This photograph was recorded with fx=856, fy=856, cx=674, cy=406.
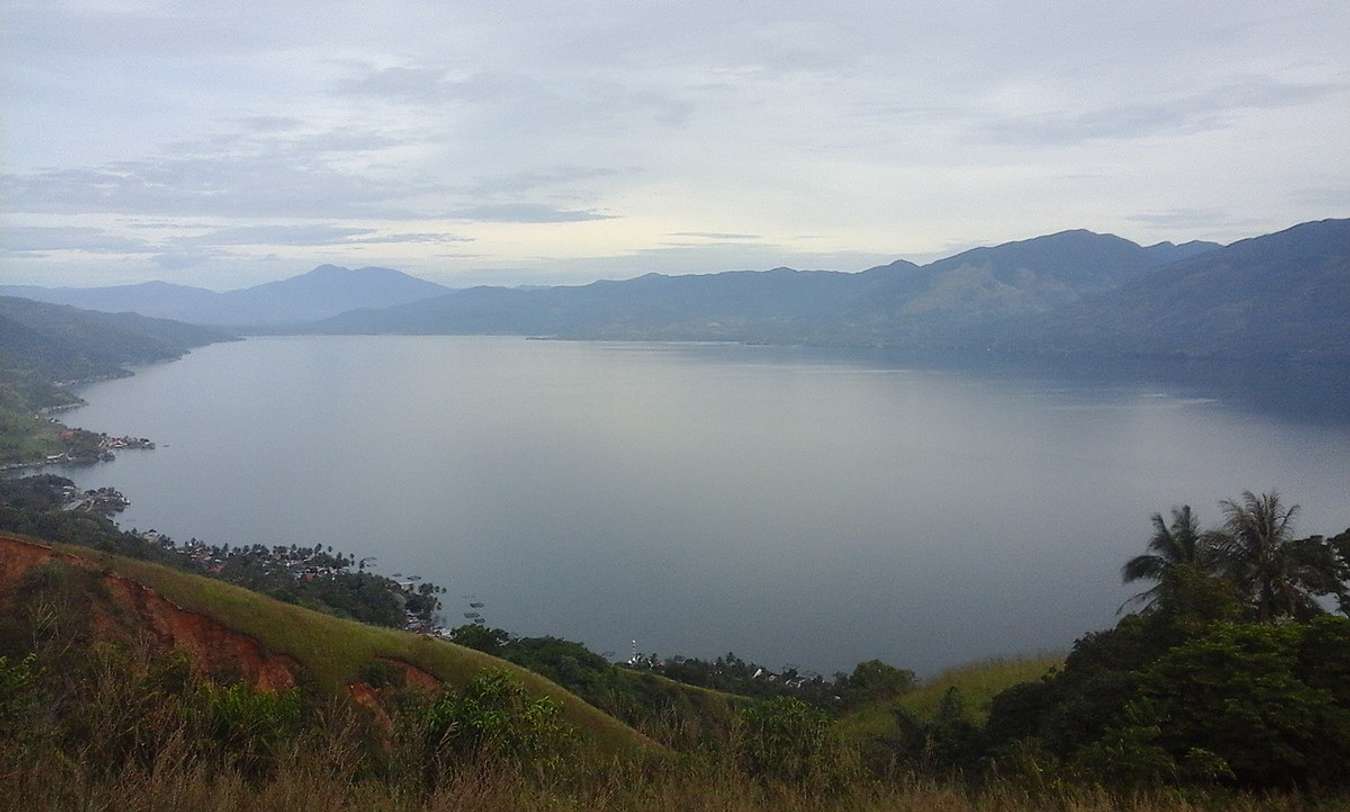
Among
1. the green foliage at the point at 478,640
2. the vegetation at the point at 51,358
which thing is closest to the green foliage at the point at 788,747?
the green foliage at the point at 478,640

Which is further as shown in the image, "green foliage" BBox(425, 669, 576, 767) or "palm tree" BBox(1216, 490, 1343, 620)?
"palm tree" BBox(1216, 490, 1343, 620)

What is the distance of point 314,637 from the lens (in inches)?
620

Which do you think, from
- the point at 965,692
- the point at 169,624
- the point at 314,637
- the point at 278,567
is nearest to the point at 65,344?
the point at 278,567

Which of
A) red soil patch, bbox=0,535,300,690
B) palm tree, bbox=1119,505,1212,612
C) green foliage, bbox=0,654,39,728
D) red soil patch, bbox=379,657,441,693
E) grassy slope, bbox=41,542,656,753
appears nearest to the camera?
green foliage, bbox=0,654,39,728

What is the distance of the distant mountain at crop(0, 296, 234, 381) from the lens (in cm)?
10325

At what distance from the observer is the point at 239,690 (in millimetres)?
7859

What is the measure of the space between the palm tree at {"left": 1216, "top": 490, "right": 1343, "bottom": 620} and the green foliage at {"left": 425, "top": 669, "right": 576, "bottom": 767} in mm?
12298

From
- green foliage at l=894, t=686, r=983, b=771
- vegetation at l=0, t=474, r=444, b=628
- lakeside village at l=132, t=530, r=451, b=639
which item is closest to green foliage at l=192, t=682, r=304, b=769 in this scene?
green foliage at l=894, t=686, r=983, b=771

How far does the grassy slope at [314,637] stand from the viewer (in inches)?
599

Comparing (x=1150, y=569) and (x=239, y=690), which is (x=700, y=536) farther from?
(x=239, y=690)

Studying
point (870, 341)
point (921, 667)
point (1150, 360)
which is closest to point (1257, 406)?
point (1150, 360)

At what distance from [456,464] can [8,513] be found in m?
25.8

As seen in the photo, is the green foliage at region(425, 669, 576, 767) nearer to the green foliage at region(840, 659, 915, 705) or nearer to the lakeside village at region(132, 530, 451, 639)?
the green foliage at region(840, 659, 915, 705)

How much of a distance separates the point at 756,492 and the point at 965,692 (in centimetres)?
2987
